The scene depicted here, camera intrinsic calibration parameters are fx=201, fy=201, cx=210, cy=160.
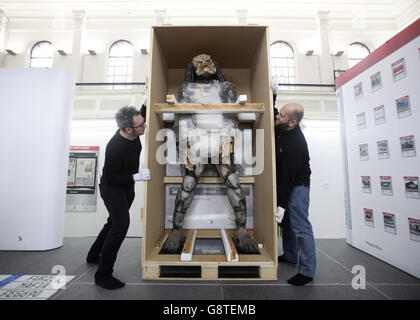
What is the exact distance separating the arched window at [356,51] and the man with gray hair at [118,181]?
831 centimetres

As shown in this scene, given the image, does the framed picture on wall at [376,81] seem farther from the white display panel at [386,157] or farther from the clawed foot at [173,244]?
the clawed foot at [173,244]

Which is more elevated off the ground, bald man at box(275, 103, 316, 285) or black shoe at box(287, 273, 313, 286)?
bald man at box(275, 103, 316, 285)

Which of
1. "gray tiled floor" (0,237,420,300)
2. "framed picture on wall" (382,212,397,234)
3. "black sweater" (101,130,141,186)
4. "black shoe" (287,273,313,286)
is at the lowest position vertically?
"gray tiled floor" (0,237,420,300)

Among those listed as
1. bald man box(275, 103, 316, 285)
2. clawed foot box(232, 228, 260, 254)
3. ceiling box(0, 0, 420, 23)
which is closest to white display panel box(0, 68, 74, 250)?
clawed foot box(232, 228, 260, 254)

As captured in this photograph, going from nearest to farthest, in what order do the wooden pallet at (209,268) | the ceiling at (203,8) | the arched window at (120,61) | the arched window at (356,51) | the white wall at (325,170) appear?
1. the wooden pallet at (209,268)
2. the white wall at (325,170)
3. the ceiling at (203,8)
4. the arched window at (356,51)
5. the arched window at (120,61)

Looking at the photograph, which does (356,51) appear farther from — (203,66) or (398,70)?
(203,66)

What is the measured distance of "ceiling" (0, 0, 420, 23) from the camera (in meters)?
6.70

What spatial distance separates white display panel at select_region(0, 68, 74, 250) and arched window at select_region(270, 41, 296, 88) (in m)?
6.57

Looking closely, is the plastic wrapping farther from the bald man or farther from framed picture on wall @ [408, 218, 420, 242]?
framed picture on wall @ [408, 218, 420, 242]

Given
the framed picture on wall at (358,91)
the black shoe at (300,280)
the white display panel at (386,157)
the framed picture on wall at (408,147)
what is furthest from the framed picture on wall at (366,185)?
the black shoe at (300,280)

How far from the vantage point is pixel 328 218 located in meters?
3.95

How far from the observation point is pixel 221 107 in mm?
2182

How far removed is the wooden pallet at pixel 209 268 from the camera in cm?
188

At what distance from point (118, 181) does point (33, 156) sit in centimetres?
196
